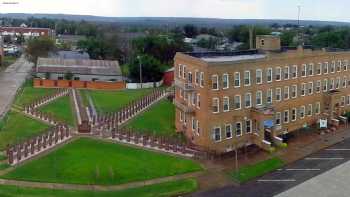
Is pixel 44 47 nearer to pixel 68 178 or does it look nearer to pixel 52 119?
pixel 52 119

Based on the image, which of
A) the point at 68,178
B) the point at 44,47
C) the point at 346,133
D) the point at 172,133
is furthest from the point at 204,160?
the point at 44,47

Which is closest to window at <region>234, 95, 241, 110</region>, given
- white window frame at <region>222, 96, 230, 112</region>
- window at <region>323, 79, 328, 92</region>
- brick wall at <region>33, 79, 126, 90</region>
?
white window frame at <region>222, 96, 230, 112</region>

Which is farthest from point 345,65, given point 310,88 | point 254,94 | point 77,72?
point 77,72

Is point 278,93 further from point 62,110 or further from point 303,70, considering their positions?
point 62,110

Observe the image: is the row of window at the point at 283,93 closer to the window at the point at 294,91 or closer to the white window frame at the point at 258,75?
the window at the point at 294,91

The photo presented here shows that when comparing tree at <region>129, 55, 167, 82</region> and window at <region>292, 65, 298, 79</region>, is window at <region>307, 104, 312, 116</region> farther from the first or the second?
tree at <region>129, 55, 167, 82</region>

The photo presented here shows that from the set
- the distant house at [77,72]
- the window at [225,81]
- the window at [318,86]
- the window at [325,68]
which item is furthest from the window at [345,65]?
the distant house at [77,72]
